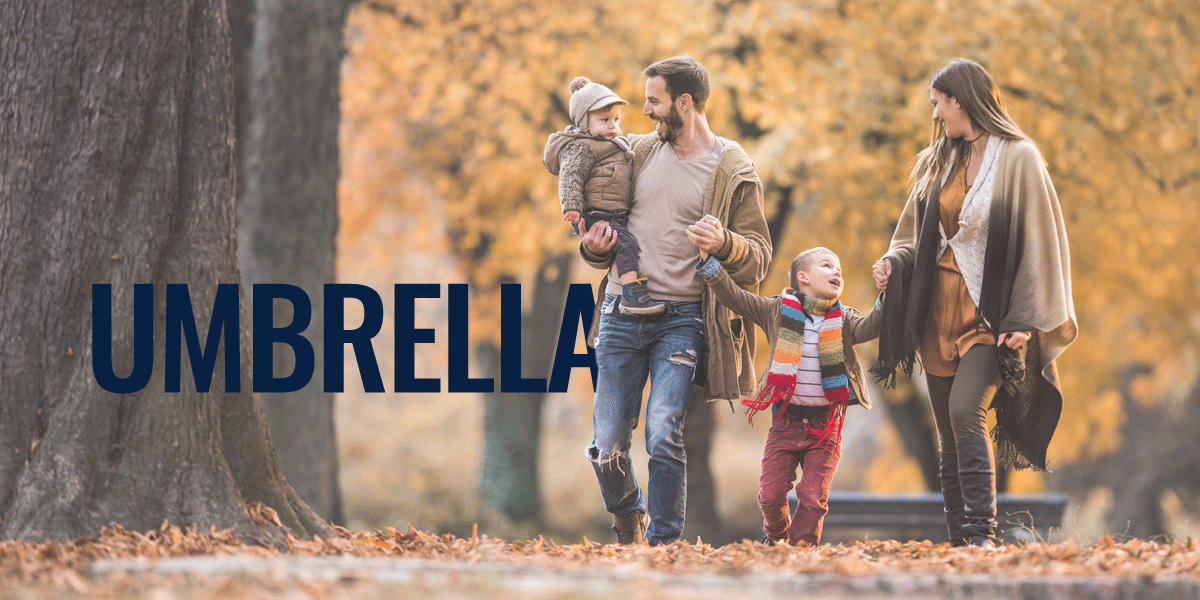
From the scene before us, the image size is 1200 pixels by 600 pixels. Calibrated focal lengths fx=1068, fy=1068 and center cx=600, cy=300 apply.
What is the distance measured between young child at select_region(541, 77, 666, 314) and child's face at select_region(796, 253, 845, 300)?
682mm

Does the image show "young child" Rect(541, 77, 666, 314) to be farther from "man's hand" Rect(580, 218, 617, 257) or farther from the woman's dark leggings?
the woman's dark leggings

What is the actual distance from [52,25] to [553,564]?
9.96 feet

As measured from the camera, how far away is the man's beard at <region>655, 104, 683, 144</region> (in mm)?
4660

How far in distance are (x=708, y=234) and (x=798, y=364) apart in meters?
0.75

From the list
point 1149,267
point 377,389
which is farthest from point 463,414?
point 377,389

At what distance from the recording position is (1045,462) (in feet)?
15.5

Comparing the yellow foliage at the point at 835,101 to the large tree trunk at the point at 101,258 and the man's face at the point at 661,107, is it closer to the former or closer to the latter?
the man's face at the point at 661,107

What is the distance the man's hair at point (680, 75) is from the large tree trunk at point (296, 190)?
371 cm

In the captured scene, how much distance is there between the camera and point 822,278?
4.68m

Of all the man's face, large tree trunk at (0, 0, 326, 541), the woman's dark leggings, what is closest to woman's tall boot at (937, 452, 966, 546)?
the woman's dark leggings

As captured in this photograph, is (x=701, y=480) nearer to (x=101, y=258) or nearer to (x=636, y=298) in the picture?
(x=636, y=298)

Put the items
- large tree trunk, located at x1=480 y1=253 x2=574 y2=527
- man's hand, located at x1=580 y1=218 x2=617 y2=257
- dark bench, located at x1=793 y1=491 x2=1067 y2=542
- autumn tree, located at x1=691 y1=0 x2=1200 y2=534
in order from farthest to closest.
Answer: large tree trunk, located at x1=480 y1=253 x2=574 y2=527 → autumn tree, located at x1=691 y1=0 x2=1200 y2=534 → dark bench, located at x1=793 y1=491 x2=1067 y2=542 → man's hand, located at x1=580 y1=218 x2=617 y2=257

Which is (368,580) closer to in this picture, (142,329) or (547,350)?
(142,329)

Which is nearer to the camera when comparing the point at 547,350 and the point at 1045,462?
the point at 1045,462
